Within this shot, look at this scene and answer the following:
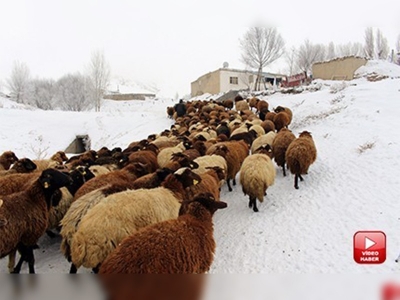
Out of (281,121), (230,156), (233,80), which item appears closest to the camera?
(230,156)

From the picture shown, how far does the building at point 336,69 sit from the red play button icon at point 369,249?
18.4 meters

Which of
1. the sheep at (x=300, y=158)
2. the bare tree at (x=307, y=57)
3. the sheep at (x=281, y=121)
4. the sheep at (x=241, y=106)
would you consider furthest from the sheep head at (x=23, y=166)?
the bare tree at (x=307, y=57)

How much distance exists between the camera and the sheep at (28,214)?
2535mm

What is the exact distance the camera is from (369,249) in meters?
1.42

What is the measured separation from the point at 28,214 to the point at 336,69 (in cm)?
2082

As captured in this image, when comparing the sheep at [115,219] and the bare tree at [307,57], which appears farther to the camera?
the bare tree at [307,57]

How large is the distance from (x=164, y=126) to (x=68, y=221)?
43.0ft

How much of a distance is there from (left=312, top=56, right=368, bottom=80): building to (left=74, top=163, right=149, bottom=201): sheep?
17.0 metres

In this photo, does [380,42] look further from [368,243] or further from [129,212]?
[129,212]

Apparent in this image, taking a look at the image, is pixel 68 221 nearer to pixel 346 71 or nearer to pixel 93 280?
pixel 93 280

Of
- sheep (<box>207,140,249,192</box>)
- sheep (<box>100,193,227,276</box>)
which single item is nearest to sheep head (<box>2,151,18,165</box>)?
sheep (<box>207,140,249,192</box>)

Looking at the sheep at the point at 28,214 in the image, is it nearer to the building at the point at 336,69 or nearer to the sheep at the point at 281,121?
the sheep at the point at 281,121

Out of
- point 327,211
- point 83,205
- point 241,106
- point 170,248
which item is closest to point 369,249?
point 170,248

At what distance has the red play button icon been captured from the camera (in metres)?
1.39
